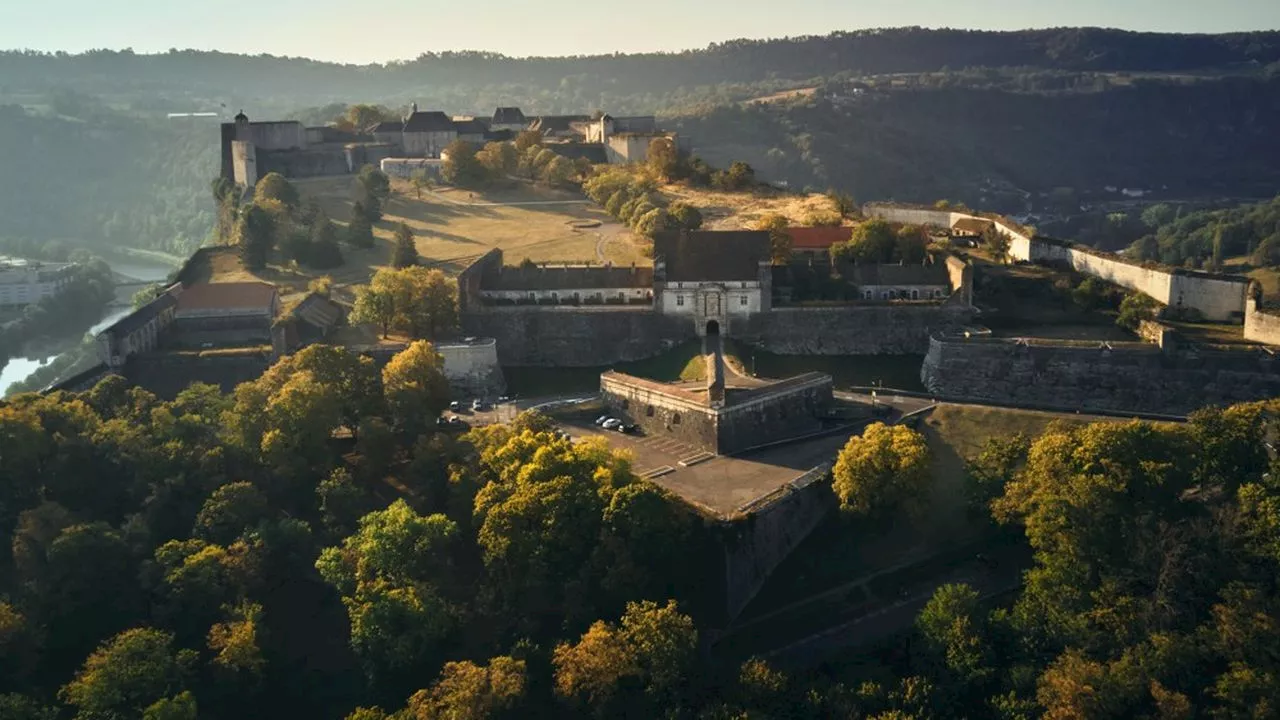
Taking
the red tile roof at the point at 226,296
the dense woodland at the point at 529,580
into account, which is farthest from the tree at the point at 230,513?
the red tile roof at the point at 226,296

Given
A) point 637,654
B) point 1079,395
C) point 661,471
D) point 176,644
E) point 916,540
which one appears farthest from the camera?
point 1079,395

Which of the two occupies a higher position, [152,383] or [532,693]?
[152,383]

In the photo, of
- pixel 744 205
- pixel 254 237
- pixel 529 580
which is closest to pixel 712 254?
pixel 744 205

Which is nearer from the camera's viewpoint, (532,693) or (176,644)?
(532,693)

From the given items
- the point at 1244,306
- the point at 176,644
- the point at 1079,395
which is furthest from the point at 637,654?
the point at 1244,306

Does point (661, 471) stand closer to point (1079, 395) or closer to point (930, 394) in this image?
point (930, 394)

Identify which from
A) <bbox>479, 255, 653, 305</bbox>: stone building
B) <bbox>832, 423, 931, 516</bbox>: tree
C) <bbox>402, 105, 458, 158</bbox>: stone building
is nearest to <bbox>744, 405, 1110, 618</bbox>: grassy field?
<bbox>832, 423, 931, 516</bbox>: tree

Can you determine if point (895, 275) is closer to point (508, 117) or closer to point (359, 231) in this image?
point (359, 231)

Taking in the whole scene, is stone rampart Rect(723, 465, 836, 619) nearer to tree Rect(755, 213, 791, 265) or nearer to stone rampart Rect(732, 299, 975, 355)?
stone rampart Rect(732, 299, 975, 355)
